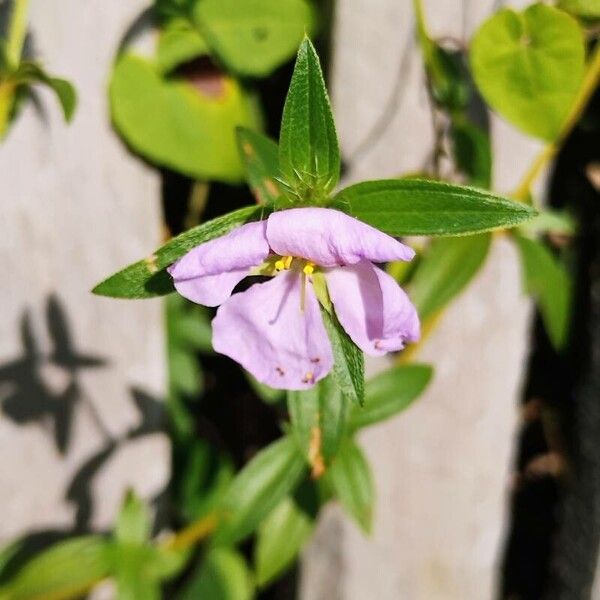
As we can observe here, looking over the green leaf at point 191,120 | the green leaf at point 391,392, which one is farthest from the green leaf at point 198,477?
the green leaf at point 191,120

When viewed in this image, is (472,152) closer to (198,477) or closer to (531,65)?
(531,65)

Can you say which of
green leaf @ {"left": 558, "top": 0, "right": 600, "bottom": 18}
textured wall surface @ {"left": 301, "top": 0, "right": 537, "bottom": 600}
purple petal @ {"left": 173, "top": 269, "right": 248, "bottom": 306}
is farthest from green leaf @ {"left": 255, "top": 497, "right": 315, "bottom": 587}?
green leaf @ {"left": 558, "top": 0, "right": 600, "bottom": 18}

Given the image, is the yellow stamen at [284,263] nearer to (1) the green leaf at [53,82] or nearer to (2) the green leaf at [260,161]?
(2) the green leaf at [260,161]

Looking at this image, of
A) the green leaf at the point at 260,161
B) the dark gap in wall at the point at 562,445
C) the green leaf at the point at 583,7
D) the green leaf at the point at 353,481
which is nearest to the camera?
the green leaf at the point at 260,161

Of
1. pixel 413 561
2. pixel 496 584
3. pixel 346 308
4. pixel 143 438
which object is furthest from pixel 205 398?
pixel 346 308

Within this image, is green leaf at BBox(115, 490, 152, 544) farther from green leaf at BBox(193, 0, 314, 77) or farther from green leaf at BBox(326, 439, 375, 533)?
green leaf at BBox(193, 0, 314, 77)

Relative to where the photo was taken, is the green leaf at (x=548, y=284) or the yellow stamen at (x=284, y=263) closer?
the yellow stamen at (x=284, y=263)
